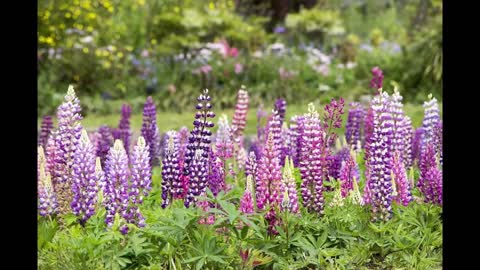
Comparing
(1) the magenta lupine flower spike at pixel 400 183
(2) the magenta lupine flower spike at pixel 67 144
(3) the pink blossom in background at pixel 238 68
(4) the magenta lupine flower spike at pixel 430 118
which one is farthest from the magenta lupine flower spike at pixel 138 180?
(3) the pink blossom in background at pixel 238 68

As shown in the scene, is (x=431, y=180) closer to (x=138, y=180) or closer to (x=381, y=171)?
(x=381, y=171)

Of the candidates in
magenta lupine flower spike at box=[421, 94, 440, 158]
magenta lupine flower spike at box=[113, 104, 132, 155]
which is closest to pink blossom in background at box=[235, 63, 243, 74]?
magenta lupine flower spike at box=[113, 104, 132, 155]

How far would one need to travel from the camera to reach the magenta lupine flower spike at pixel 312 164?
13.8 feet

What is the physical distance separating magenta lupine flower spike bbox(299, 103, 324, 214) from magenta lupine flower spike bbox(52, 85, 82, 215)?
49.2 inches

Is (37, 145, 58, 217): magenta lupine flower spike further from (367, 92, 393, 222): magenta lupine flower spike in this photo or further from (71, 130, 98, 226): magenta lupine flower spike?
(367, 92, 393, 222): magenta lupine flower spike

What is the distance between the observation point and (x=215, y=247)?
362cm

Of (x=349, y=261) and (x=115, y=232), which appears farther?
(x=349, y=261)

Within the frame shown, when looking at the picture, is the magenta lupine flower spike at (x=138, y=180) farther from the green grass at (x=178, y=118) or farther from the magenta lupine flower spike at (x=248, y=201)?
the green grass at (x=178, y=118)

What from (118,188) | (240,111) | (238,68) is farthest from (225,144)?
(238,68)
